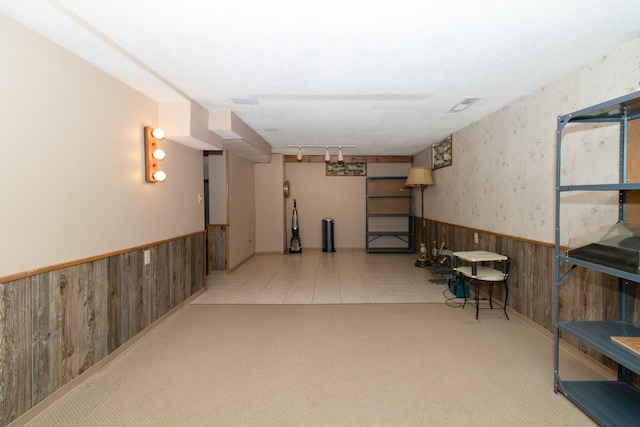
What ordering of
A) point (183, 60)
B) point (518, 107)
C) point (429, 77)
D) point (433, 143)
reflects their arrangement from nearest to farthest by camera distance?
point (183, 60) → point (429, 77) → point (518, 107) → point (433, 143)

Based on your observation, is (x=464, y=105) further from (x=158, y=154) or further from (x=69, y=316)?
(x=69, y=316)

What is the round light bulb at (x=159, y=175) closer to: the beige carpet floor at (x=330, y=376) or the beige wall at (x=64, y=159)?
the beige wall at (x=64, y=159)

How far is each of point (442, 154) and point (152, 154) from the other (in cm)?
460

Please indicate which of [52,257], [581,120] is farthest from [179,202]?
[581,120]

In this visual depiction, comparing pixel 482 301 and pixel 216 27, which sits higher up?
pixel 216 27

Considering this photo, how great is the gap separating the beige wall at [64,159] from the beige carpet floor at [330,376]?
0.97 metres

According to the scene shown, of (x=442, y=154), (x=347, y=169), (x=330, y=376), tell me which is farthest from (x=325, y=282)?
(x=347, y=169)

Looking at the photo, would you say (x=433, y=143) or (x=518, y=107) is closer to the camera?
(x=518, y=107)

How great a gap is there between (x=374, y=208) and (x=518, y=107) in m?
4.68

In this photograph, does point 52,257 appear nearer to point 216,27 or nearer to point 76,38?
point 76,38

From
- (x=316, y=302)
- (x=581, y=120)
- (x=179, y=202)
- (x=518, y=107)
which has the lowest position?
(x=316, y=302)

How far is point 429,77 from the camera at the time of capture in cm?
271

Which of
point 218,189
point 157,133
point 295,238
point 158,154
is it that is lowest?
point 295,238

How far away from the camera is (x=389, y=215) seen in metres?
7.76
